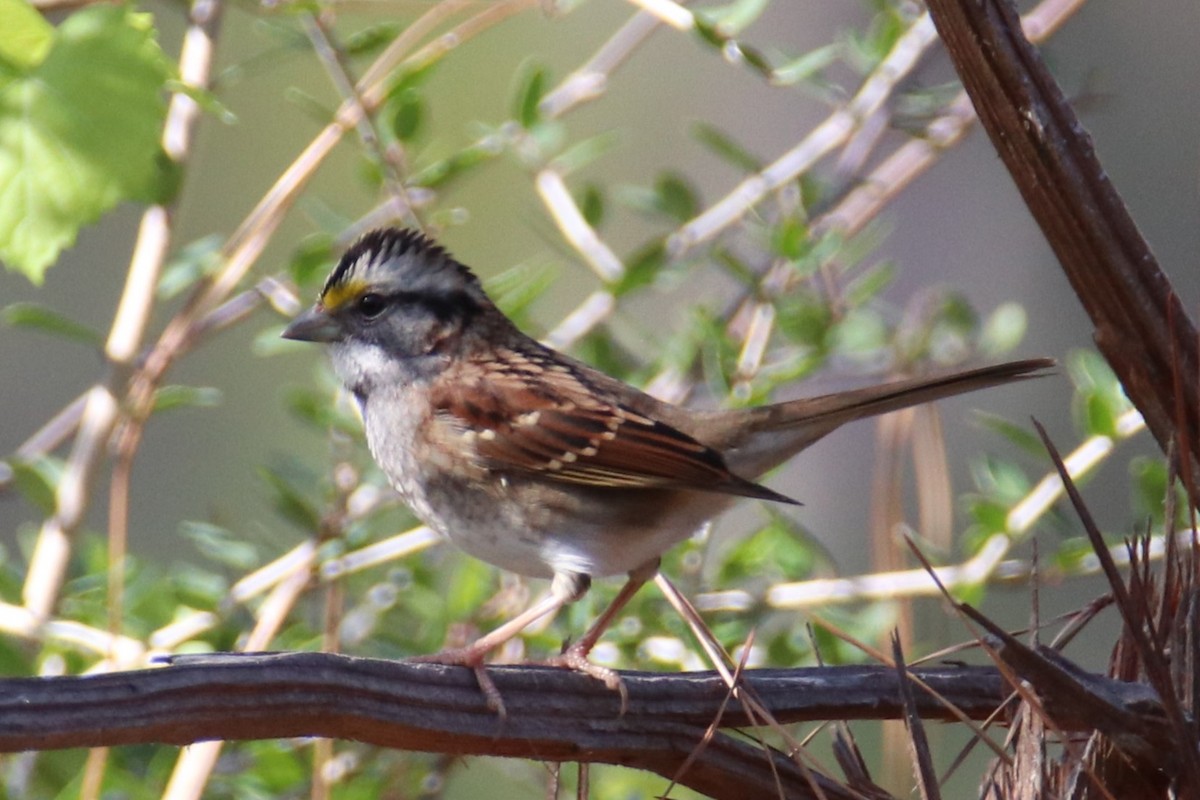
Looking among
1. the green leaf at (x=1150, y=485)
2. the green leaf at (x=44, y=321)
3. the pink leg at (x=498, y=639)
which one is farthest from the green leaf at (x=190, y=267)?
the green leaf at (x=1150, y=485)

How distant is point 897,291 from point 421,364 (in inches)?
141

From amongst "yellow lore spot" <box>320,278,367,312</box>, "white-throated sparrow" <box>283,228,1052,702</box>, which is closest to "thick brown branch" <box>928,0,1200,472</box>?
"white-throated sparrow" <box>283,228,1052,702</box>

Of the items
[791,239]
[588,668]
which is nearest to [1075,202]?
[588,668]

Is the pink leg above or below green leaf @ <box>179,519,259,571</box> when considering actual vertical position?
below

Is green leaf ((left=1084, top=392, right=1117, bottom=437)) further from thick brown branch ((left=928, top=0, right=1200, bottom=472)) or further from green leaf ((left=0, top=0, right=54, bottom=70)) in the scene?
green leaf ((left=0, top=0, right=54, bottom=70))

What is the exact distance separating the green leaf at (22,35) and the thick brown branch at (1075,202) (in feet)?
4.18

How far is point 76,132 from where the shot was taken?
2271 millimetres

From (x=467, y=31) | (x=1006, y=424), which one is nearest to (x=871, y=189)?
(x=1006, y=424)

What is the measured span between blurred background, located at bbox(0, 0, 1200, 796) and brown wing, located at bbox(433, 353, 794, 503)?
781mm

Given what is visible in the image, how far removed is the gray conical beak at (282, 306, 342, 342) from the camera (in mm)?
2900

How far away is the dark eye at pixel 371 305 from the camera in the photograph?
3045mm

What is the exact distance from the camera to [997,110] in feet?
5.90

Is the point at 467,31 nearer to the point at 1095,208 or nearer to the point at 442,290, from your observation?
the point at 442,290

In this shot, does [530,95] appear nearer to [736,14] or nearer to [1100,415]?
[736,14]
